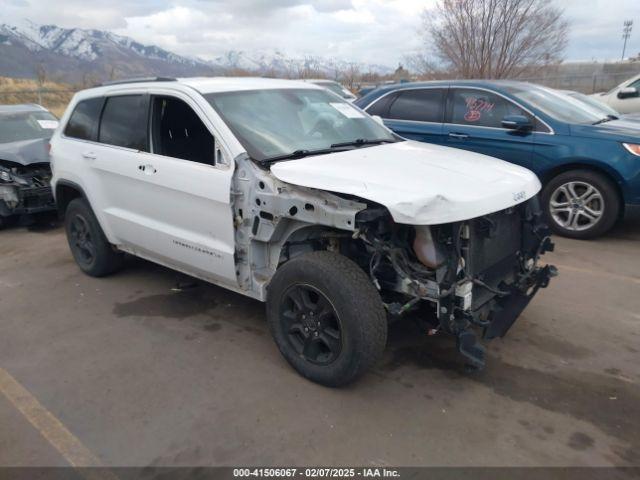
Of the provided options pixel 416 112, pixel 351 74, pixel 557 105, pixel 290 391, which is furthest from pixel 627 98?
pixel 351 74

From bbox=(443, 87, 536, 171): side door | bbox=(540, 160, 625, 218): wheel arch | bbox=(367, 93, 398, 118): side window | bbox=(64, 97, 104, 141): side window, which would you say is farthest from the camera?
bbox=(367, 93, 398, 118): side window

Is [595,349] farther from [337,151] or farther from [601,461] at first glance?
[337,151]

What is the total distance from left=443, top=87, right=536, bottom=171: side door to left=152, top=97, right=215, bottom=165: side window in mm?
3743

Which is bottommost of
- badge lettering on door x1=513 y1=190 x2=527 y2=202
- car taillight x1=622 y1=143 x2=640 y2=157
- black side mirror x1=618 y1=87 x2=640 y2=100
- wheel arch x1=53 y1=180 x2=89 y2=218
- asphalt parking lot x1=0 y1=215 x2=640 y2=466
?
asphalt parking lot x1=0 y1=215 x2=640 y2=466

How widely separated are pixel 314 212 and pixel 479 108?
4268 millimetres

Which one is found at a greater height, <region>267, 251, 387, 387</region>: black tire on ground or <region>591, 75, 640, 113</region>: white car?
<region>591, 75, 640, 113</region>: white car

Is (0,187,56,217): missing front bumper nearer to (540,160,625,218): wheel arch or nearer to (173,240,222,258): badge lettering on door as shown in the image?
(173,240,222,258): badge lettering on door

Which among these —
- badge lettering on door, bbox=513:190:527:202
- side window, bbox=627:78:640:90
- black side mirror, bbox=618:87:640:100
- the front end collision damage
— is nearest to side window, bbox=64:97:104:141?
the front end collision damage

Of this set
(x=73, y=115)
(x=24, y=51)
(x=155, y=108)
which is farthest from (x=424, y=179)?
(x=24, y=51)

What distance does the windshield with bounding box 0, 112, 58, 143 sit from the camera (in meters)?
7.89

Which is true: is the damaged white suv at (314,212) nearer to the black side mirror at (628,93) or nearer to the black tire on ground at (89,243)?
the black tire on ground at (89,243)

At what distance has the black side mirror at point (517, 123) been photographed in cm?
587

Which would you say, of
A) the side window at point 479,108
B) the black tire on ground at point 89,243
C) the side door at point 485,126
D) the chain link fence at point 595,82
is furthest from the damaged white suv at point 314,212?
the chain link fence at point 595,82

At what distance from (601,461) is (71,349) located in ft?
11.5
